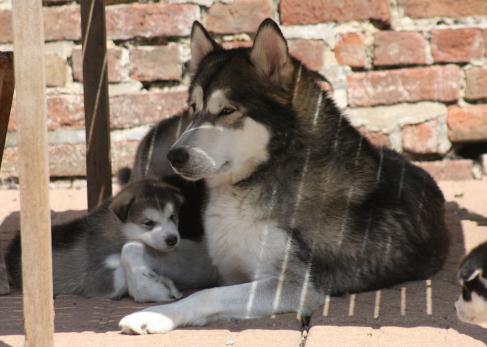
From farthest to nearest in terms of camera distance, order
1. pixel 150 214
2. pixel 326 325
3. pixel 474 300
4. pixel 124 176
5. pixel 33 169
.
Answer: pixel 124 176
pixel 150 214
pixel 326 325
pixel 474 300
pixel 33 169

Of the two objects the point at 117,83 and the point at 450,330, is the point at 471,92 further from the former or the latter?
the point at 450,330

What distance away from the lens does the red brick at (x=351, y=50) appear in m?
5.05

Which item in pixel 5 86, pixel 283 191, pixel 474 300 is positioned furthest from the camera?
pixel 5 86

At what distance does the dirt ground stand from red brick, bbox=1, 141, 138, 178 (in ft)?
5.65

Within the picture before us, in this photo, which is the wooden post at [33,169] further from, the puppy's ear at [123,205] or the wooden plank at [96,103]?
the wooden plank at [96,103]

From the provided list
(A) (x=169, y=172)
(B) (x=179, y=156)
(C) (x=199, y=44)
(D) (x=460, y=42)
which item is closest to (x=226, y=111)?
(B) (x=179, y=156)

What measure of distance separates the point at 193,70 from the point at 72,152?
1.71 m

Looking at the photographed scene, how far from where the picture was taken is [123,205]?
3.71 meters

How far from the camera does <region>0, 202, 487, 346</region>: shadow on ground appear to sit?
298cm

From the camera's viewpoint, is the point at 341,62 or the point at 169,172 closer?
the point at 169,172

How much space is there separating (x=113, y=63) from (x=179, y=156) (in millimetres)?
2003

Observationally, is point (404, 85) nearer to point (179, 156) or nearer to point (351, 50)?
point (351, 50)

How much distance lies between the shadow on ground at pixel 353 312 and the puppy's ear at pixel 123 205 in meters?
0.36

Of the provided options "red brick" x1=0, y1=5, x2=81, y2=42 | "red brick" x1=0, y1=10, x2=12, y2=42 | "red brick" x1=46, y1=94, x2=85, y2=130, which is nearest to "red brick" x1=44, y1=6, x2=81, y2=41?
"red brick" x1=0, y1=5, x2=81, y2=42
